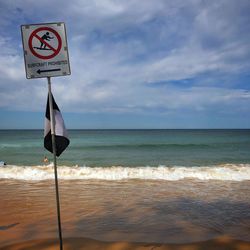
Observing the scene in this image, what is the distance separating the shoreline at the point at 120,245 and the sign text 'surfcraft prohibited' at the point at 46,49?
10.2 ft

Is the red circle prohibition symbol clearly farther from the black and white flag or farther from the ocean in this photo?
the ocean

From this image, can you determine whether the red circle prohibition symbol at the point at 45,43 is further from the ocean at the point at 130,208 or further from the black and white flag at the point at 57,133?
the ocean at the point at 130,208

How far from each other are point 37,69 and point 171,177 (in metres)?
10.6

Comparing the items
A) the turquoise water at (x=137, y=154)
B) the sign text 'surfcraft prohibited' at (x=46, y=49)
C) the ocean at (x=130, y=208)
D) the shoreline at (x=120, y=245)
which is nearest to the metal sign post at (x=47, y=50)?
the sign text 'surfcraft prohibited' at (x=46, y=49)

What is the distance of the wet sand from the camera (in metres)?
5.22

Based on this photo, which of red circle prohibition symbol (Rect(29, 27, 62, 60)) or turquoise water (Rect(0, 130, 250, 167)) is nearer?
red circle prohibition symbol (Rect(29, 27, 62, 60))

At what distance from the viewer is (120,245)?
4.98 metres

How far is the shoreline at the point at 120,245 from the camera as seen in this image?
492 cm

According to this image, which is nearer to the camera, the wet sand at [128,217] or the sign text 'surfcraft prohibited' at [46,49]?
the sign text 'surfcraft prohibited' at [46,49]

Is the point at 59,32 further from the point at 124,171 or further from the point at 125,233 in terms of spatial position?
the point at 124,171

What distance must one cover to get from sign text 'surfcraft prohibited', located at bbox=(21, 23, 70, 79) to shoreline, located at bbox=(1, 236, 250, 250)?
3102mm

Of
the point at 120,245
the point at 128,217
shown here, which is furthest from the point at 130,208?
the point at 120,245

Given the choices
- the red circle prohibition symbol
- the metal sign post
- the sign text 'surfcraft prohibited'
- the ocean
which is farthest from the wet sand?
the red circle prohibition symbol

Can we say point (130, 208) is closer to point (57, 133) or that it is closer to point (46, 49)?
point (57, 133)
